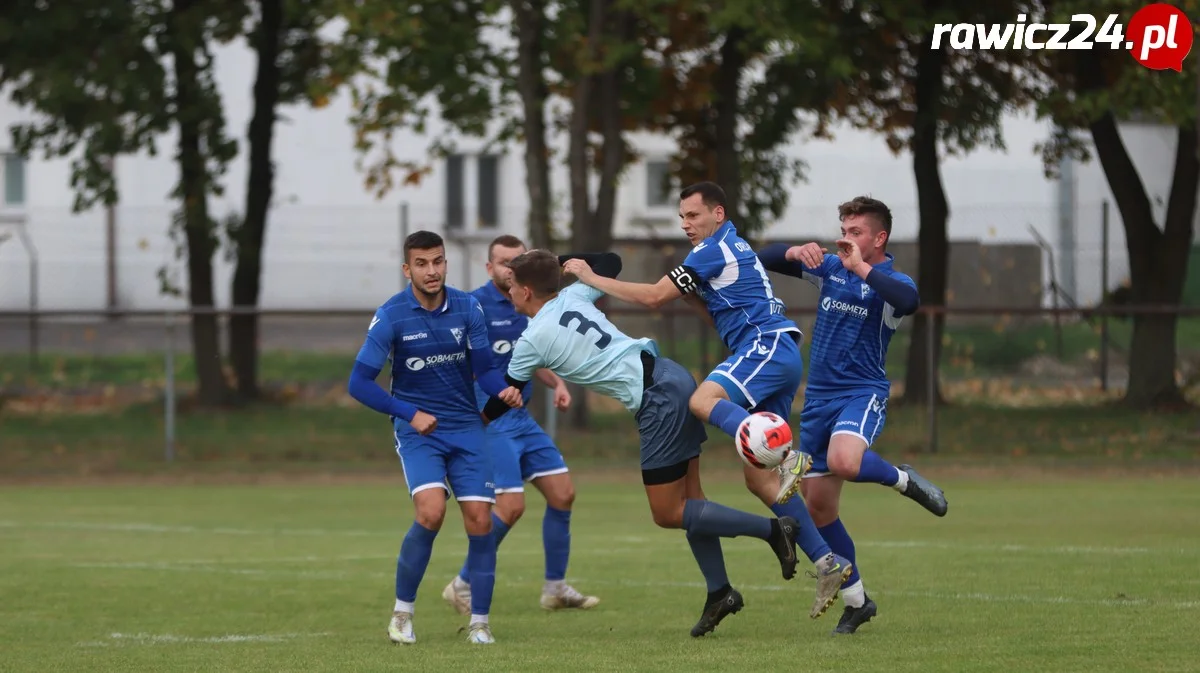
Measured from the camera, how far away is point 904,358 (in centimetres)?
2308

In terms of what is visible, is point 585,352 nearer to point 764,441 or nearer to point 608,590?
point 764,441

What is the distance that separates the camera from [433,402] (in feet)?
29.5

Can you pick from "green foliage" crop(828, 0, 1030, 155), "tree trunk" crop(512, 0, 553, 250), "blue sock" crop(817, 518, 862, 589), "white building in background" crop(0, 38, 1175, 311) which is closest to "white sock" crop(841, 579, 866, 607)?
"blue sock" crop(817, 518, 862, 589)

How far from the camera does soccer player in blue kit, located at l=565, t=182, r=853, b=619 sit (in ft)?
27.7

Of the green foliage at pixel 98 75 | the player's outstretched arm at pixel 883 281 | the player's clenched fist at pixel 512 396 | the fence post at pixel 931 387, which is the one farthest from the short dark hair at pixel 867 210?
the green foliage at pixel 98 75

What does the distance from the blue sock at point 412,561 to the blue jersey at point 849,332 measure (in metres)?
2.14

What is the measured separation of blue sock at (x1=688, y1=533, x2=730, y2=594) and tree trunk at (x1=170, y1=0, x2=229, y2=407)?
53.3 feet

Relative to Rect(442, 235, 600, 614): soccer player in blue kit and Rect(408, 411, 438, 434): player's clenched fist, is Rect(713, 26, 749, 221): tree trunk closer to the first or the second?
Rect(442, 235, 600, 614): soccer player in blue kit

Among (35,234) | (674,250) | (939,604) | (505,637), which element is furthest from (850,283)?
(35,234)

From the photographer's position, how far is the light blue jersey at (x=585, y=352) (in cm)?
847

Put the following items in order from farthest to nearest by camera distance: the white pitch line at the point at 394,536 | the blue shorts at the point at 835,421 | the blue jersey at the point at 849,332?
the white pitch line at the point at 394,536
the blue jersey at the point at 849,332
the blue shorts at the point at 835,421

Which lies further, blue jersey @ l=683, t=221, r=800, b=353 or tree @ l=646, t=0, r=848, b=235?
tree @ l=646, t=0, r=848, b=235

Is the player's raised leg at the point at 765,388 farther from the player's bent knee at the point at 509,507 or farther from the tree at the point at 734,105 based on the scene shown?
the tree at the point at 734,105

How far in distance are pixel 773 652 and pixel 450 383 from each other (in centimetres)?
234
